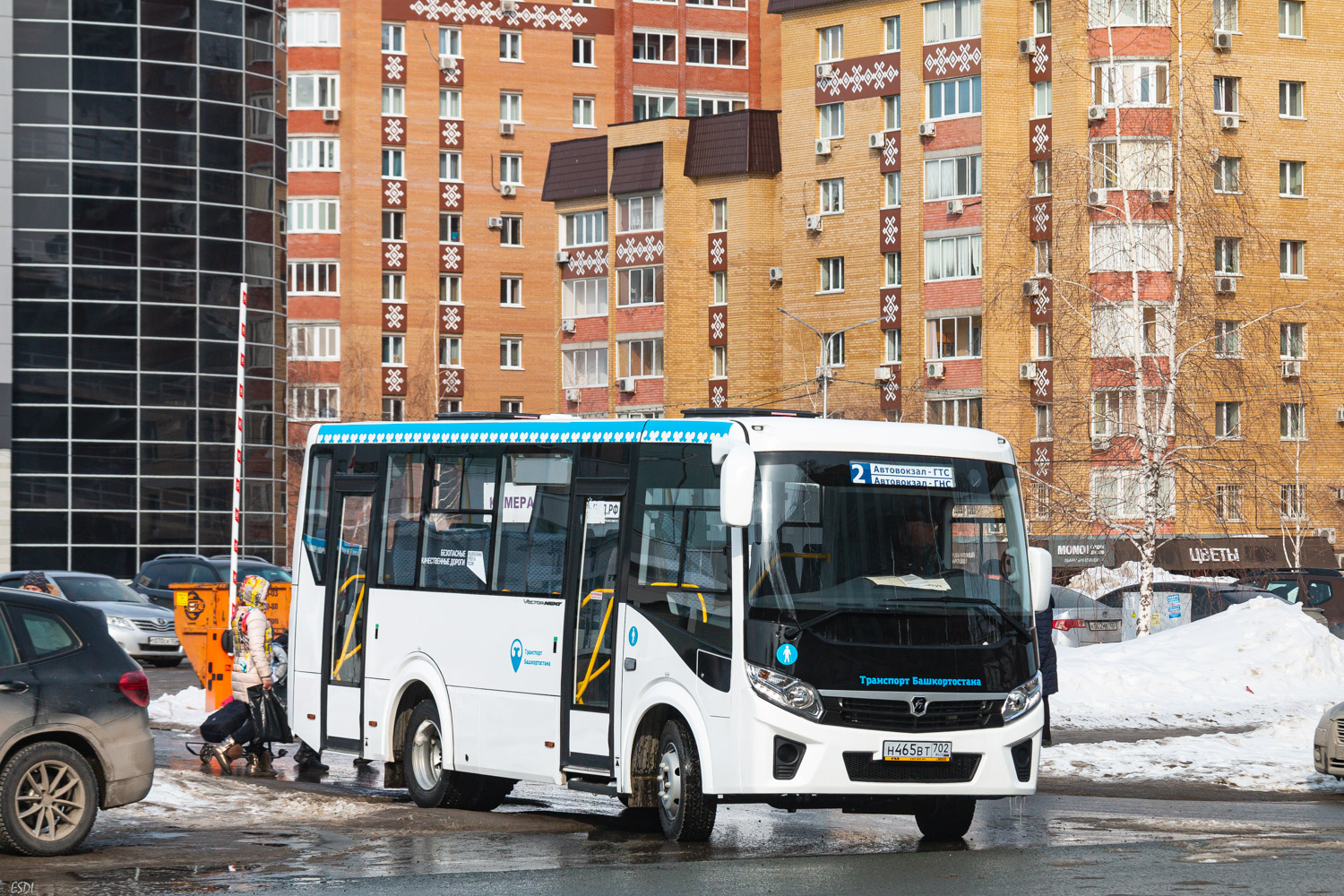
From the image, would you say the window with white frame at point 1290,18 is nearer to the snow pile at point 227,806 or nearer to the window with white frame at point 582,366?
the window with white frame at point 582,366

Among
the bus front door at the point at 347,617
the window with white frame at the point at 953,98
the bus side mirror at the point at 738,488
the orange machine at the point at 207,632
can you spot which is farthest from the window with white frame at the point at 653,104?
the bus side mirror at the point at 738,488

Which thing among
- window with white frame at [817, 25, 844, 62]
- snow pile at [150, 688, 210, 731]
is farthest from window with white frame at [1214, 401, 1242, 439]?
snow pile at [150, 688, 210, 731]

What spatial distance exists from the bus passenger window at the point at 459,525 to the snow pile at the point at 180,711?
24.7ft

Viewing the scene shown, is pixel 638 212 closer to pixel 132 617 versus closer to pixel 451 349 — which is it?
pixel 451 349

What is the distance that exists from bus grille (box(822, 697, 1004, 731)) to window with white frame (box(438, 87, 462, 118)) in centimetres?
8168

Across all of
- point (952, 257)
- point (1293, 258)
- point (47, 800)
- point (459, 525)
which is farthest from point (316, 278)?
point (47, 800)

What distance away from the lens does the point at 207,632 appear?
22.6 metres

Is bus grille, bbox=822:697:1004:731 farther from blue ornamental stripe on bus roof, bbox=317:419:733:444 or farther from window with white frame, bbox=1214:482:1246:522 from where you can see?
window with white frame, bbox=1214:482:1246:522

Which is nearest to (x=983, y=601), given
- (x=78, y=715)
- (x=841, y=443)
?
(x=841, y=443)

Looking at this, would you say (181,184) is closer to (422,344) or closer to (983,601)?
(422,344)

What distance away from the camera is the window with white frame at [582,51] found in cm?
9388

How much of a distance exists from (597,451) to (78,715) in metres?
4.00

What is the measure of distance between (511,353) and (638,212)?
14625mm

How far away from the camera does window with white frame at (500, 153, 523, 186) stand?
9325cm
